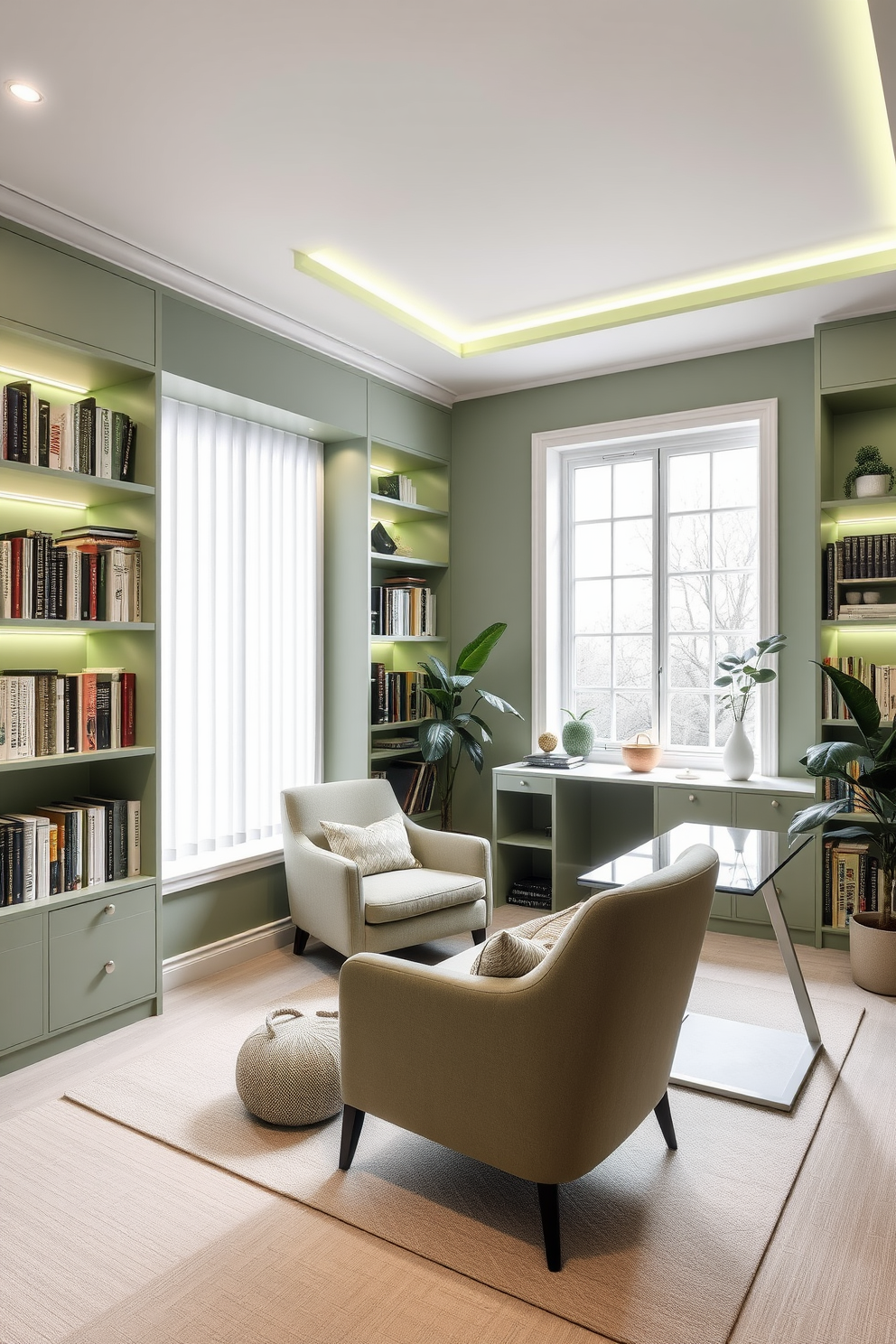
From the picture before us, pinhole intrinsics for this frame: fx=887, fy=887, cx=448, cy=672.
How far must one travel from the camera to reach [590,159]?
2736 millimetres

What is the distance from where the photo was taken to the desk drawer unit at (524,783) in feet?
14.5

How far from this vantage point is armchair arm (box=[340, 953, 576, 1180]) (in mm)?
1815

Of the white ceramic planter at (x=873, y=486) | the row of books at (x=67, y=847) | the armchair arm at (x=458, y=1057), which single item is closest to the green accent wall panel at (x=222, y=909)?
the row of books at (x=67, y=847)

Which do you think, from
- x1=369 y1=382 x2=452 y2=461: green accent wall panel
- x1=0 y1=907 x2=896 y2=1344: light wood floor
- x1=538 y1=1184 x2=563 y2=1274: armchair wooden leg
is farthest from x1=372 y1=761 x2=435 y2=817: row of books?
x1=538 y1=1184 x2=563 y2=1274: armchair wooden leg

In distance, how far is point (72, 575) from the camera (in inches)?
118

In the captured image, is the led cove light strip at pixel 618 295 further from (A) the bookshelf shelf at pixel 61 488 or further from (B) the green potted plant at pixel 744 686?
(B) the green potted plant at pixel 744 686

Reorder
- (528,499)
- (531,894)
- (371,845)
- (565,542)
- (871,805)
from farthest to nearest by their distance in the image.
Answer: (565,542), (528,499), (531,894), (371,845), (871,805)

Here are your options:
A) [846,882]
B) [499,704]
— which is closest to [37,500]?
[499,704]

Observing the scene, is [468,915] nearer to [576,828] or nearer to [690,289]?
[576,828]

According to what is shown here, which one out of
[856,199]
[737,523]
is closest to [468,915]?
[737,523]

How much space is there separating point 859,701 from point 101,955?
2.89 m

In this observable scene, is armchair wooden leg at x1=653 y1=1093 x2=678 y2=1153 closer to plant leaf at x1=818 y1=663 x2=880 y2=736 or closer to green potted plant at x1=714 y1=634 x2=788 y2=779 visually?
plant leaf at x1=818 y1=663 x2=880 y2=736

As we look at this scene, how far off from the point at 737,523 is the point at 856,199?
1701mm

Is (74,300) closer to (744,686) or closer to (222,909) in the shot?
(222,909)
